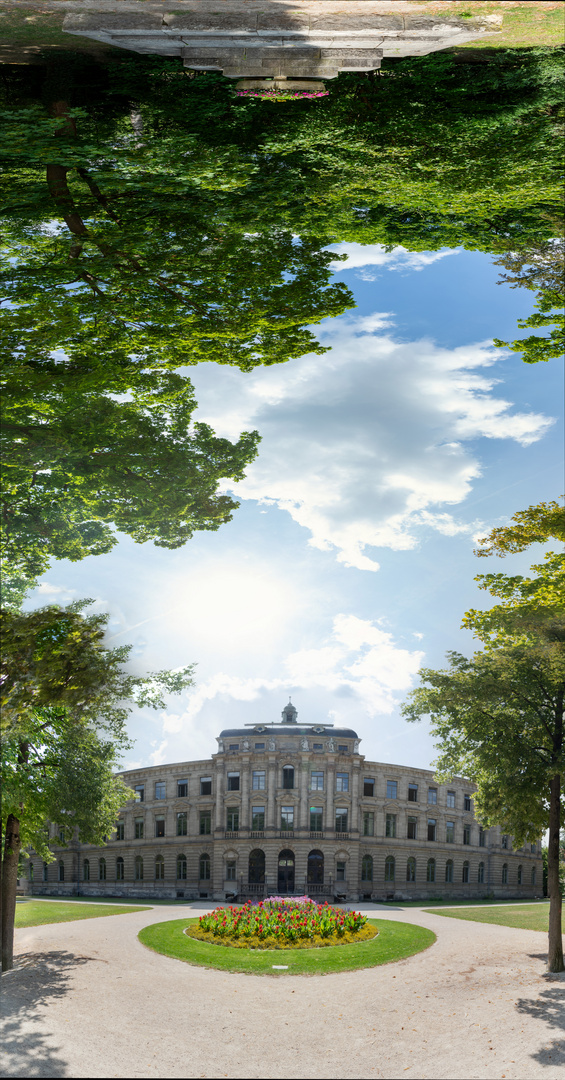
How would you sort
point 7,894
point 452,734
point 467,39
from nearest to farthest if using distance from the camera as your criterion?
point 467,39 → point 7,894 → point 452,734

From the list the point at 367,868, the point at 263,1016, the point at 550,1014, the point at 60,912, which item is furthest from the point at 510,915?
the point at 60,912

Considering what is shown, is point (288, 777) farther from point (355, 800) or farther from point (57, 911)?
point (57, 911)

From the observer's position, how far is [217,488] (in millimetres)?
6797

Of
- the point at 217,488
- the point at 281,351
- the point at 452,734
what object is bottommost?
the point at 452,734

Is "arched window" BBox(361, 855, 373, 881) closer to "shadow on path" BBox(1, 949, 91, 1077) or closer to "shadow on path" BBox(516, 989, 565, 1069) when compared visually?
"shadow on path" BBox(516, 989, 565, 1069)

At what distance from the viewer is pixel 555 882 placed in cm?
816

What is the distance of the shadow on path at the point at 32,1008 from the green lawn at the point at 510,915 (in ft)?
12.5

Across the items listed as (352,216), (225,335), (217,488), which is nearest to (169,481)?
(217,488)

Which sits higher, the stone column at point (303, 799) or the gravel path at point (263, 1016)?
the stone column at point (303, 799)

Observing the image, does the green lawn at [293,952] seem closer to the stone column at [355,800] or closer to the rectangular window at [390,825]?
the rectangular window at [390,825]

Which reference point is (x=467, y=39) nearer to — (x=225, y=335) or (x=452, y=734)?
(x=225, y=335)

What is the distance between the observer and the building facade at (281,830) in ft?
22.2

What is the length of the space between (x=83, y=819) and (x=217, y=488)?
12.0 feet

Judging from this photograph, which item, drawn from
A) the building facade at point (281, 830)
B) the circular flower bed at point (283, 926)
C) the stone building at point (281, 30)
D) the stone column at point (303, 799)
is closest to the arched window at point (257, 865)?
the building facade at point (281, 830)
